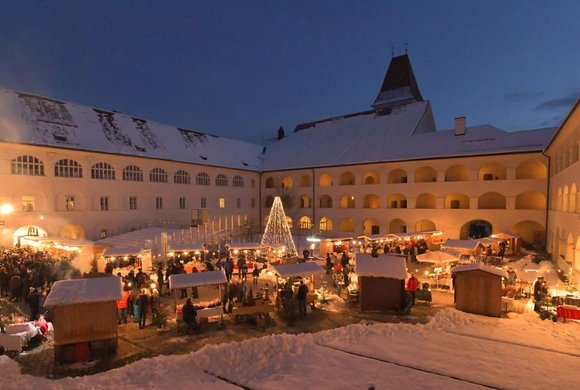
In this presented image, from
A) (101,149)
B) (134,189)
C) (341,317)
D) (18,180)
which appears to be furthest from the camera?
(134,189)

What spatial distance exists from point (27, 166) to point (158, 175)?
10.3 m

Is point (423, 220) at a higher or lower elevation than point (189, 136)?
lower

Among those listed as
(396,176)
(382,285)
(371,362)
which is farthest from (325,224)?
(371,362)

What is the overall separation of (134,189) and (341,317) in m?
24.1

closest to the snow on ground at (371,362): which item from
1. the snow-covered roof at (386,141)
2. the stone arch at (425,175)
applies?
the snow-covered roof at (386,141)

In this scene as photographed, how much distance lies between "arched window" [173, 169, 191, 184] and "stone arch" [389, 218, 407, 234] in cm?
2082

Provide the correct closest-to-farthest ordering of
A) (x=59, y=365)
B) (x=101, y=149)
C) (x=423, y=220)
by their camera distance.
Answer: (x=59, y=365), (x=101, y=149), (x=423, y=220)

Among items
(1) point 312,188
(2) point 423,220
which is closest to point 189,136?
(1) point 312,188

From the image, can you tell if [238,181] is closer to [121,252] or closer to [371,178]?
[371,178]

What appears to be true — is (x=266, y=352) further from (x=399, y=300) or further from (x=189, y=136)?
(x=189, y=136)

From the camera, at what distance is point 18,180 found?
24531 mm

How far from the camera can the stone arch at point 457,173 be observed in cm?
3403

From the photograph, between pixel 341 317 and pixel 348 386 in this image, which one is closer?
pixel 348 386

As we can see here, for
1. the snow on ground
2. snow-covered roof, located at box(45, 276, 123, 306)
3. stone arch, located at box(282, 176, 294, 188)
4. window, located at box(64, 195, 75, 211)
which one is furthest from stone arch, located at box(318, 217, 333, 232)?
snow-covered roof, located at box(45, 276, 123, 306)
